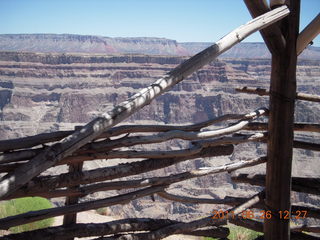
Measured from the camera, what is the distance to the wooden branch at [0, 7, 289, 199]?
1.05 m

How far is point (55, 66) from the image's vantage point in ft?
213

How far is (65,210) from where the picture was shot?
1761 millimetres

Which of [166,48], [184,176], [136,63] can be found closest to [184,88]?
[136,63]

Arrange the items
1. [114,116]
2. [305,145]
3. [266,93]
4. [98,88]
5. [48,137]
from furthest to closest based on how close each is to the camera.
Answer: [98,88]
[305,145]
[266,93]
[48,137]
[114,116]

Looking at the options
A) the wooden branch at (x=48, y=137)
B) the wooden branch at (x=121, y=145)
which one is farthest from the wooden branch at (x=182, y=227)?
the wooden branch at (x=48, y=137)

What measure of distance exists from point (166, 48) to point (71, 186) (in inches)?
4159

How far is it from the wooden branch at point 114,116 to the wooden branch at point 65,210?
23.2 inches

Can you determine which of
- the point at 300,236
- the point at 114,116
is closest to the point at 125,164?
the point at 114,116

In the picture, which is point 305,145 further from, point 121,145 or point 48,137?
point 48,137

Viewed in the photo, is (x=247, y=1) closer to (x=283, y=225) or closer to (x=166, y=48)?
(x=283, y=225)

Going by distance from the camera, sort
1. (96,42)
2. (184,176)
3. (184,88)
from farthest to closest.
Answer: (96,42), (184,88), (184,176)

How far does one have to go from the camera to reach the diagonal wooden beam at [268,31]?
157cm

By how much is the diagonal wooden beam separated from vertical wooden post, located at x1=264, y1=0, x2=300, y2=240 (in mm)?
33

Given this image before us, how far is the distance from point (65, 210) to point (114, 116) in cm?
79
